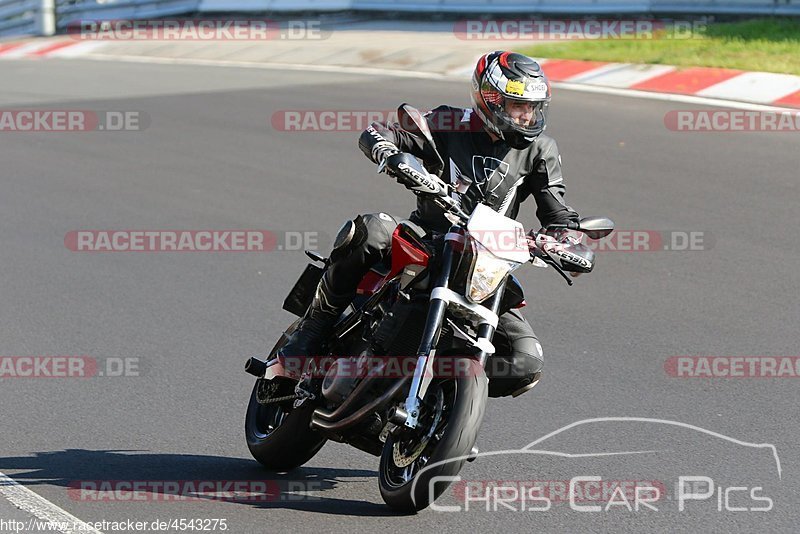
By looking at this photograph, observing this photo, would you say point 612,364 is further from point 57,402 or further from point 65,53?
point 65,53

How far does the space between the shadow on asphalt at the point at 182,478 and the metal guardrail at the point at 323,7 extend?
1341 centimetres

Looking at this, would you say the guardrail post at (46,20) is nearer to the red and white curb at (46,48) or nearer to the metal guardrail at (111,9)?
the metal guardrail at (111,9)

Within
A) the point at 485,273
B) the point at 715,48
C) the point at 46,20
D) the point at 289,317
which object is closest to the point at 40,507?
the point at 485,273

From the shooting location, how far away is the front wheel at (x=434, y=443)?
179 inches

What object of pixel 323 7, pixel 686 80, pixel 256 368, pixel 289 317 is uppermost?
pixel 256 368

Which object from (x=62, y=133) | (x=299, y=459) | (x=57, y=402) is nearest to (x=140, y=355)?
(x=57, y=402)

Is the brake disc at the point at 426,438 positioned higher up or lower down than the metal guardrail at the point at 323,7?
higher up

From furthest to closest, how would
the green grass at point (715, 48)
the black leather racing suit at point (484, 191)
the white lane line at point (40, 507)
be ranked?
the green grass at point (715, 48), the black leather racing suit at point (484, 191), the white lane line at point (40, 507)

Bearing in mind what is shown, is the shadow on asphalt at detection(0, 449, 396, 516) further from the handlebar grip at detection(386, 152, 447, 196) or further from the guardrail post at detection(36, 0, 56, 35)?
the guardrail post at detection(36, 0, 56, 35)

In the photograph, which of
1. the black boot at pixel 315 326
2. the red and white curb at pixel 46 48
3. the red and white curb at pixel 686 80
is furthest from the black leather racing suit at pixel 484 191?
the red and white curb at pixel 46 48

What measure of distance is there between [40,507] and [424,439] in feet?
5.22

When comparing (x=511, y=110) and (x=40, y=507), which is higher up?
(x=511, y=110)

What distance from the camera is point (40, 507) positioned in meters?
5.05

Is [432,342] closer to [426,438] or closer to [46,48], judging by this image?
[426,438]
